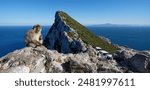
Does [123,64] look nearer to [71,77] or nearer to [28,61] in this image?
[28,61]

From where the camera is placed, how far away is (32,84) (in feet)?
31.7

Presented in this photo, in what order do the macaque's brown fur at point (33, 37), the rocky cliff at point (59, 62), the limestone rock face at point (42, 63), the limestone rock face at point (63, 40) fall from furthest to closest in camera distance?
the limestone rock face at point (63, 40) < the macaque's brown fur at point (33, 37) < the rocky cliff at point (59, 62) < the limestone rock face at point (42, 63)

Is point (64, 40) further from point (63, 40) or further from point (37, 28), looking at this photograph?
point (37, 28)

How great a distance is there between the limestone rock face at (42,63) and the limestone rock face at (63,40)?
5242cm

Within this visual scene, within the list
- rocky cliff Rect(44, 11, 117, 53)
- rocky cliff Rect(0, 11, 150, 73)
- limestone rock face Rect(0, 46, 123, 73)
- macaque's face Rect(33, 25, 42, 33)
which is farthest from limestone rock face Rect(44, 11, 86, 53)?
macaque's face Rect(33, 25, 42, 33)

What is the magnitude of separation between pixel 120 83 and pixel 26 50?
1027 cm

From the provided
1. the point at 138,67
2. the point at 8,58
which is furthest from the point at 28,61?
the point at 138,67

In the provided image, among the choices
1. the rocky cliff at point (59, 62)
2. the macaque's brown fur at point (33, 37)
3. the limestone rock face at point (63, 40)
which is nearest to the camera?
the rocky cliff at point (59, 62)

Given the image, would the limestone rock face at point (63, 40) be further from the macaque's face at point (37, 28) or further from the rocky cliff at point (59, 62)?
the macaque's face at point (37, 28)

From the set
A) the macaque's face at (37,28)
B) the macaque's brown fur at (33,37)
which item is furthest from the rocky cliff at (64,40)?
the macaque's brown fur at (33,37)

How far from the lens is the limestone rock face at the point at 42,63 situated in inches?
657

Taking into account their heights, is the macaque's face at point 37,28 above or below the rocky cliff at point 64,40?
above

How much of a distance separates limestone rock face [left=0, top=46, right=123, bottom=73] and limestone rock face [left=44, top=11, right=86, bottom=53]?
52422 mm

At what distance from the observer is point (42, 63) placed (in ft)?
61.5
